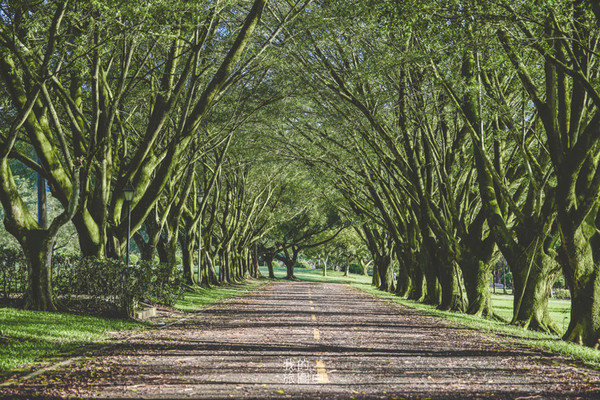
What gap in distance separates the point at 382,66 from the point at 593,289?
26.3ft

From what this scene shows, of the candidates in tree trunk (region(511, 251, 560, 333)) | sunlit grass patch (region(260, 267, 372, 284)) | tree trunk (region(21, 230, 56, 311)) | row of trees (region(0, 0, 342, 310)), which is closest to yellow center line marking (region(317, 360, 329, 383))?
row of trees (region(0, 0, 342, 310))

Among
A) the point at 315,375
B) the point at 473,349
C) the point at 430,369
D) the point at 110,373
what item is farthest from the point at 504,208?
the point at 110,373

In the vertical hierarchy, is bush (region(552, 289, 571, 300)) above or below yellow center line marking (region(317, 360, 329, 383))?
below

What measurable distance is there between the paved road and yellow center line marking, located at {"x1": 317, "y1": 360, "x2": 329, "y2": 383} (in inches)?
0.5

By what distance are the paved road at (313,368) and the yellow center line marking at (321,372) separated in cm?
1

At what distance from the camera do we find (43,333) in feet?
34.0

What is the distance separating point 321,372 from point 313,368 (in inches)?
11.4

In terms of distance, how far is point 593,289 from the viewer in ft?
36.2

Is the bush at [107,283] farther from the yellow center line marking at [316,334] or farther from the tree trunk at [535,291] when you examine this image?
the tree trunk at [535,291]

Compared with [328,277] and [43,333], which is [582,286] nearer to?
[43,333]

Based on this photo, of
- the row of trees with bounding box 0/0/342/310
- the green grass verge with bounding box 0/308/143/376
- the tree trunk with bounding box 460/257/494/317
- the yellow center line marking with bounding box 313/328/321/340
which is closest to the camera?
the green grass verge with bounding box 0/308/143/376

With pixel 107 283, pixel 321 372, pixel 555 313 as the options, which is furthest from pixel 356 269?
pixel 321 372

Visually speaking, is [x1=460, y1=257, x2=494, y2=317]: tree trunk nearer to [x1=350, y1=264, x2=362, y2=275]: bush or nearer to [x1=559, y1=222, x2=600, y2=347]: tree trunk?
[x1=559, y1=222, x2=600, y2=347]: tree trunk

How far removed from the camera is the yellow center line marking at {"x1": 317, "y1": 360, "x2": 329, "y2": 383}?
6785 millimetres
